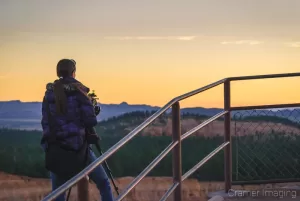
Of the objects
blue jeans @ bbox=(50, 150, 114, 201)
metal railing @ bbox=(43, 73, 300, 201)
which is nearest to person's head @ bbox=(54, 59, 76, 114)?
blue jeans @ bbox=(50, 150, 114, 201)

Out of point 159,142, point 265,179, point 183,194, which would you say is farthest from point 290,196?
point 159,142

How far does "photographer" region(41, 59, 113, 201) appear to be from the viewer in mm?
5215

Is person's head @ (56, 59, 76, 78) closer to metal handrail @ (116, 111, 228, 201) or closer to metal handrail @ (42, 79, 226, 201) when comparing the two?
metal handrail @ (42, 79, 226, 201)

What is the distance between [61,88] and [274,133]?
3.36 metres

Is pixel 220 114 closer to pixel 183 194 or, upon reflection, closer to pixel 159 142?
pixel 183 194

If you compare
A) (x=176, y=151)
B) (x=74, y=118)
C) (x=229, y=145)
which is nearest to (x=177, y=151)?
(x=176, y=151)

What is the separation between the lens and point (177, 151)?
17.5 feet

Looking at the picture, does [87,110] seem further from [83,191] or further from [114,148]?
[114,148]

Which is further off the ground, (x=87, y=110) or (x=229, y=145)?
(x=87, y=110)

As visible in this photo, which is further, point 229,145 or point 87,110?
point 229,145

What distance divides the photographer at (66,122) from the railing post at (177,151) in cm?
53

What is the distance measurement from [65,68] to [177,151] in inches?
36.7

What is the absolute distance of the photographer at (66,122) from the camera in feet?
17.1

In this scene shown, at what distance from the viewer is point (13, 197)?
56031mm
